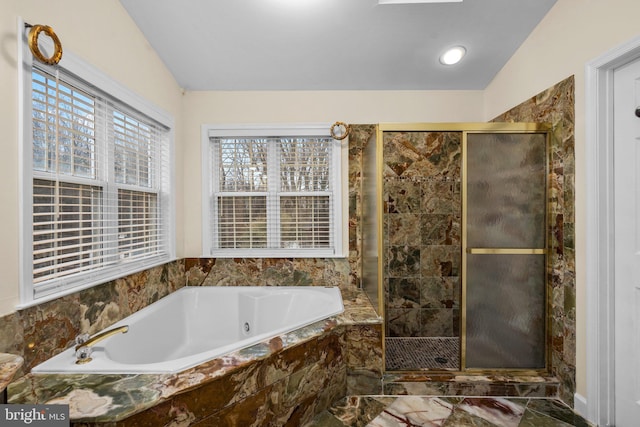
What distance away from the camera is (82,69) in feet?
4.94

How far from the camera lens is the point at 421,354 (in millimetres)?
2400

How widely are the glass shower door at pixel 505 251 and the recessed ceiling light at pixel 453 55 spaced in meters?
0.68

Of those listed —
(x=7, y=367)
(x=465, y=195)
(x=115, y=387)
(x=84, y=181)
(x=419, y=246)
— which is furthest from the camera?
(x=419, y=246)

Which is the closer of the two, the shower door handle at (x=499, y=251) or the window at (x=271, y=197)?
the shower door handle at (x=499, y=251)

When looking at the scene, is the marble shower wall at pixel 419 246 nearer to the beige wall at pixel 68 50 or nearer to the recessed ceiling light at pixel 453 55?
the recessed ceiling light at pixel 453 55

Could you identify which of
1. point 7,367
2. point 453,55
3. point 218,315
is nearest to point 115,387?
point 7,367

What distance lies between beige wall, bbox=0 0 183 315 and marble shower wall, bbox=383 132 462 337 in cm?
198

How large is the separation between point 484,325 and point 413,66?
76.4 inches

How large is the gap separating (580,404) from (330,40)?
8.80 feet

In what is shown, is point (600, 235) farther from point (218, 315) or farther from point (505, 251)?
point (218, 315)

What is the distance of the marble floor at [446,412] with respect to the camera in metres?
1.59

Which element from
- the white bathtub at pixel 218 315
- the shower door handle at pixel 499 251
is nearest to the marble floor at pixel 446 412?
the white bathtub at pixel 218 315

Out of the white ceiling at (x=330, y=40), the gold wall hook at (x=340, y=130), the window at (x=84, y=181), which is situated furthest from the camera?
the gold wall hook at (x=340, y=130)

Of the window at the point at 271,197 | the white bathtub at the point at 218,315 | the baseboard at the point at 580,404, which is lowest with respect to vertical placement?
the baseboard at the point at 580,404
